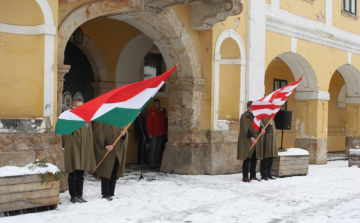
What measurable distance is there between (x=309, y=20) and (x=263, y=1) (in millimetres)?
2737

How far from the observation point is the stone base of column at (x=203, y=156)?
33.2 feet

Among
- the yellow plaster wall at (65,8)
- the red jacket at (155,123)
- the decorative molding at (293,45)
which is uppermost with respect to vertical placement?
the decorative molding at (293,45)

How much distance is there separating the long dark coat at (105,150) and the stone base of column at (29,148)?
27.4 inches

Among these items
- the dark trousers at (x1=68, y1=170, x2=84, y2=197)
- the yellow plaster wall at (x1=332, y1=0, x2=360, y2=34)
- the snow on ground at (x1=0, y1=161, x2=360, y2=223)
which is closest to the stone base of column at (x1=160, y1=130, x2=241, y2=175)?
the snow on ground at (x1=0, y1=161, x2=360, y2=223)

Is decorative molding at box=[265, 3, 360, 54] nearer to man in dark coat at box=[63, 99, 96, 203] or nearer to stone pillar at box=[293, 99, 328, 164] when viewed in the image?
stone pillar at box=[293, 99, 328, 164]

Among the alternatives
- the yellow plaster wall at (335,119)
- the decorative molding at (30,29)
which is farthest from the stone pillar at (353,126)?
the decorative molding at (30,29)

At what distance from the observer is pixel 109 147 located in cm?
664

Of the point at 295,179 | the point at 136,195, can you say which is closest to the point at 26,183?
the point at 136,195

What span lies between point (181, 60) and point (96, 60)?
229 centimetres

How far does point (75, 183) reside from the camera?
21.5 feet

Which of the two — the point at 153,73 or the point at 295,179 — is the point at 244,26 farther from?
the point at 295,179

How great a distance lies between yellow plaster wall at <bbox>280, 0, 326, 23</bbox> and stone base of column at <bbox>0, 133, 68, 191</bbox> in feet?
26.1

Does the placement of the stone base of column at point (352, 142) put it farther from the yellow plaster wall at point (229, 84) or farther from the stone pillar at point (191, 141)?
the stone pillar at point (191, 141)

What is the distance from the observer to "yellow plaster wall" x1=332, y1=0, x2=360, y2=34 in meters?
15.1
